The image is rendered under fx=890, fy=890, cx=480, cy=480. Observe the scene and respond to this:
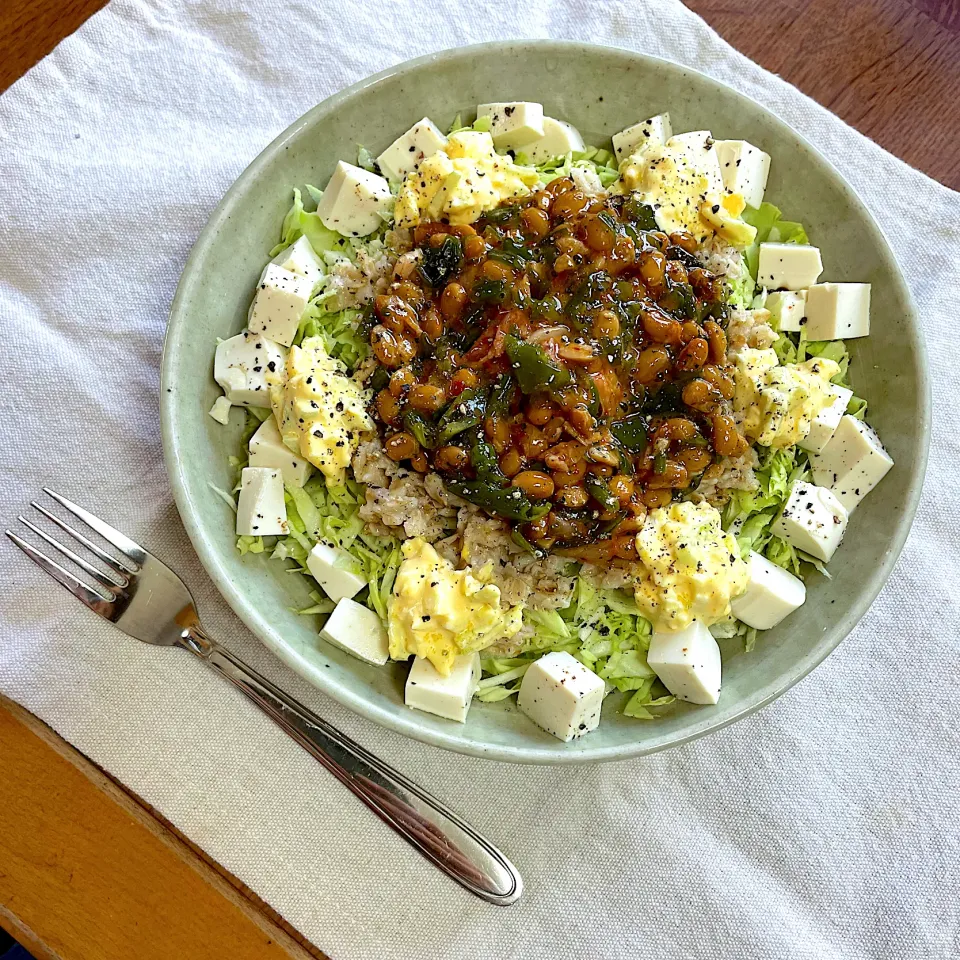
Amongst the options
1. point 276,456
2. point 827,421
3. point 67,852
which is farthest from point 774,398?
point 67,852

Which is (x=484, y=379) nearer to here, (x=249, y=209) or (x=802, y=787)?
(x=249, y=209)

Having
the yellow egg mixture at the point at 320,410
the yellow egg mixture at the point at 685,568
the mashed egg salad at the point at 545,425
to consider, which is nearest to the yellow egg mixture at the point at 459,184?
the mashed egg salad at the point at 545,425

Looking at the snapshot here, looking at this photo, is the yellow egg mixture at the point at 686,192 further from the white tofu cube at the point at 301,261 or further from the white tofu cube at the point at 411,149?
the white tofu cube at the point at 301,261

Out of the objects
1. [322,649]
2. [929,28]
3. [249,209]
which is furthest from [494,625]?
[929,28]

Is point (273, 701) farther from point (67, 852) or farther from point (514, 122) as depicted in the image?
point (514, 122)

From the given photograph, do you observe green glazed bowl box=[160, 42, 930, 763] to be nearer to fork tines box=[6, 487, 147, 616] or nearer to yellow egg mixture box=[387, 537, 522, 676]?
yellow egg mixture box=[387, 537, 522, 676]

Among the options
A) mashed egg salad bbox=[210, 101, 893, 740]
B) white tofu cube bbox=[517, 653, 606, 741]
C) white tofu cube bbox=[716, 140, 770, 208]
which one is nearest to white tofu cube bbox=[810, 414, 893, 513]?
mashed egg salad bbox=[210, 101, 893, 740]
